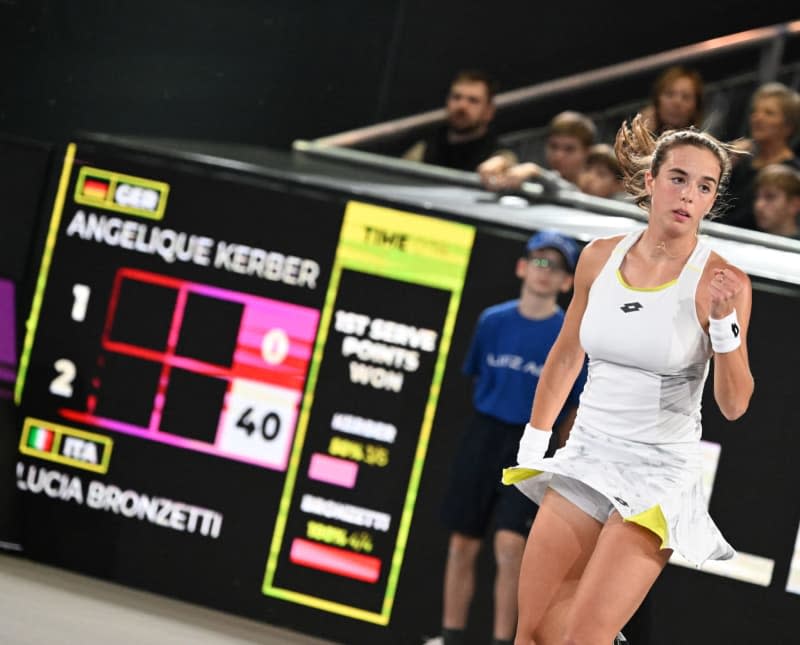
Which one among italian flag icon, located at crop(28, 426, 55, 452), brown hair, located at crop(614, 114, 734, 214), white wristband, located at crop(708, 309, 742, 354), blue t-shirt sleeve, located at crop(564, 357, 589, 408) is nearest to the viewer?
white wristband, located at crop(708, 309, 742, 354)

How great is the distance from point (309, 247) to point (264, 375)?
0.56 metres

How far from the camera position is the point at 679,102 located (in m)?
7.05

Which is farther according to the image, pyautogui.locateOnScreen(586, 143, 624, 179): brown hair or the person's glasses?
pyautogui.locateOnScreen(586, 143, 624, 179): brown hair

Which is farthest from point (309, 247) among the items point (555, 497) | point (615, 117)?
point (615, 117)

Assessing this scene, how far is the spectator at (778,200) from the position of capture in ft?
21.0

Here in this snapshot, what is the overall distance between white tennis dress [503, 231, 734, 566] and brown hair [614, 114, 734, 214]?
253mm

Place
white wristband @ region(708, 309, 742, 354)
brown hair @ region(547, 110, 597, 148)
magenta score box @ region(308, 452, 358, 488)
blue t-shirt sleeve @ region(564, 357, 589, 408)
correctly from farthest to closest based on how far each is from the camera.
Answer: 1. brown hair @ region(547, 110, 597, 148)
2. magenta score box @ region(308, 452, 358, 488)
3. blue t-shirt sleeve @ region(564, 357, 589, 408)
4. white wristband @ region(708, 309, 742, 354)

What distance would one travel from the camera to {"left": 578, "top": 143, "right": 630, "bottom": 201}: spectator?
23.4 ft

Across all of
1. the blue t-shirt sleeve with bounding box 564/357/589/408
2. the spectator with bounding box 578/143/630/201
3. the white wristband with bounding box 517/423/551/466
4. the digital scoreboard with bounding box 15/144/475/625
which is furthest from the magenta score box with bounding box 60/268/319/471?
the white wristband with bounding box 517/423/551/466

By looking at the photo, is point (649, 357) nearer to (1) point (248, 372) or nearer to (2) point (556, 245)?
(2) point (556, 245)

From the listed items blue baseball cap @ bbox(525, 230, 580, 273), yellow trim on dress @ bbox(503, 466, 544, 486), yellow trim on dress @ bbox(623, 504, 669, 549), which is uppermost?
blue baseball cap @ bbox(525, 230, 580, 273)

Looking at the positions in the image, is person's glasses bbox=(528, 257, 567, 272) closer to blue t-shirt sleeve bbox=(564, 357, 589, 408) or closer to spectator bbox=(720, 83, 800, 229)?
blue t-shirt sleeve bbox=(564, 357, 589, 408)

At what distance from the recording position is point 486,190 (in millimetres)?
6844

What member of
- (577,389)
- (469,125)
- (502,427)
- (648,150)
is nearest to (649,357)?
(648,150)
